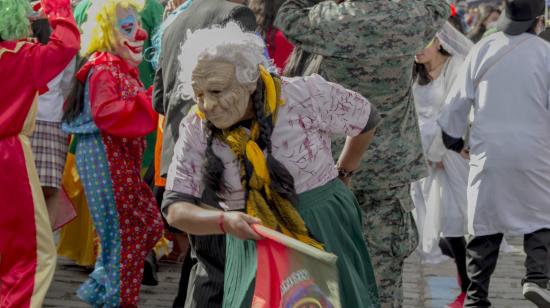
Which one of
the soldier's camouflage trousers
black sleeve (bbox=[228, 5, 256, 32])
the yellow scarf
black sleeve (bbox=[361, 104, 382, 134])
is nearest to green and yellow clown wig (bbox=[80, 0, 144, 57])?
black sleeve (bbox=[228, 5, 256, 32])

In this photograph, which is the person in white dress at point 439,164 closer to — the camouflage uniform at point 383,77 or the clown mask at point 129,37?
the camouflage uniform at point 383,77

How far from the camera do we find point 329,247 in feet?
12.4

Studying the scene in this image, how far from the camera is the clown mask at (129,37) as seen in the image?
20.0 feet

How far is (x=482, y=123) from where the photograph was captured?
5934 mm

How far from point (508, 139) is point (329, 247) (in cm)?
239

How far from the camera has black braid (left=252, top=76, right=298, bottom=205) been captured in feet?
11.9

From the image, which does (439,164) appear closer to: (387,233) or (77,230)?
(387,233)

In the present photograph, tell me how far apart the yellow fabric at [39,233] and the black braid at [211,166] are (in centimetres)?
204

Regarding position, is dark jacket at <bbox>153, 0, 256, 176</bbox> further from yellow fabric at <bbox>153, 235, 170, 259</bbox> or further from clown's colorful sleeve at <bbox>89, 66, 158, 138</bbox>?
yellow fabric at <bbox>153, 235, 170, 259</bbox>

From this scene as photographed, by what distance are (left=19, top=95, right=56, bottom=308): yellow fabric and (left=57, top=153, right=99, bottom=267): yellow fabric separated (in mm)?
1683

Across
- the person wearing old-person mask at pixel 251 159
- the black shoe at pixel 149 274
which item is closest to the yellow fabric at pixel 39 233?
the black shoe at pixel 149 274

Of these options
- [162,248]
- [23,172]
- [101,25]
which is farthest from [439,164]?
[23,172]

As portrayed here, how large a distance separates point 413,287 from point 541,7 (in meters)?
2.06

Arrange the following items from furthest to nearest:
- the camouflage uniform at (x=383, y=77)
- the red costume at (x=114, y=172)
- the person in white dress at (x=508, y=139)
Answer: the red costume at (x=114, y=172), the person in white dress at (x=508, y=139), the camouflage uniform at (x=383, y=77)
